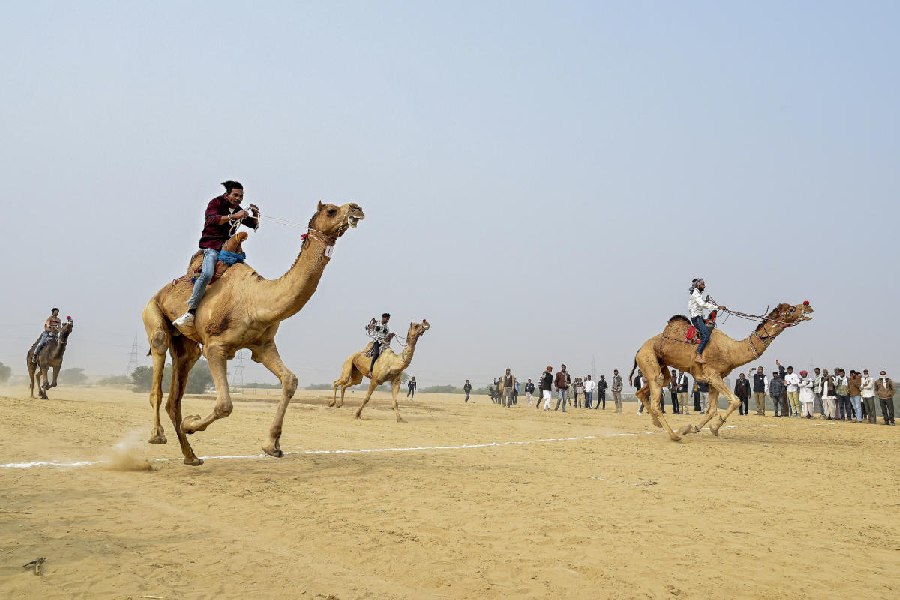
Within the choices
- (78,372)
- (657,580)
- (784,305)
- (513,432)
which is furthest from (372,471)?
(78,372)

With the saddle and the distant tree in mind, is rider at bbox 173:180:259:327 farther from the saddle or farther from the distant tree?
the distant tree

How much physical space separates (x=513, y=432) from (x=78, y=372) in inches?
2977

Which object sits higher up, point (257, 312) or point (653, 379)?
point (257, 312)

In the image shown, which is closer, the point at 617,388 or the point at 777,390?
the point at 777,390

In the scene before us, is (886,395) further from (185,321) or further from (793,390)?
(185,321)

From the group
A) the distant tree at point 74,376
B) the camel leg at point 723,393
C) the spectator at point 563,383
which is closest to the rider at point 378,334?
the camel leg at point 723,393

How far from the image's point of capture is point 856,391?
26078mm

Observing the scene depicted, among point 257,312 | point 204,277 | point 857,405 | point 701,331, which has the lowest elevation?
point 857,405

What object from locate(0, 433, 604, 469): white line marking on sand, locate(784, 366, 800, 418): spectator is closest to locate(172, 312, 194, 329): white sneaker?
locate(0, 433, 604, 469): white line marking on sand

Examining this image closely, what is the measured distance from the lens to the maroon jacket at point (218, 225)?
9.55m

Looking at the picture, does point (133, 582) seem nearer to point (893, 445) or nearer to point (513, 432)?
point (513, 432)

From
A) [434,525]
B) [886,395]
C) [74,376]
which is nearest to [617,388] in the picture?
[886,395]

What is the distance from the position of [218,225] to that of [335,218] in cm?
198

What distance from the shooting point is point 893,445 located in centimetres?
1581
